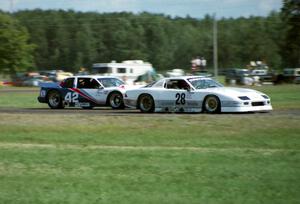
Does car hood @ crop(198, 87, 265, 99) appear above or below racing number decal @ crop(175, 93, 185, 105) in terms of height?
above

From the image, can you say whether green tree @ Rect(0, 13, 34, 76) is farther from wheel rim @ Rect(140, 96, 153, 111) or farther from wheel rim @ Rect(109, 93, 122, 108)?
wheel rim @ Rect(140, 96, 153, 111)

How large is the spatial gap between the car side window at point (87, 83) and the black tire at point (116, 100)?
80cm

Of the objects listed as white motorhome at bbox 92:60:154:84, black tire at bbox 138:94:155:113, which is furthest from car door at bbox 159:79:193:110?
white motorhome at bbox 92:60:154:84

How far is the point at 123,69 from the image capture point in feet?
177

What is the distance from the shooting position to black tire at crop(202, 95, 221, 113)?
18234mm

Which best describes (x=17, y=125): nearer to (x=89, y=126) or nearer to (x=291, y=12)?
(x=89, y=126)

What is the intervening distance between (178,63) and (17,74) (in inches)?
2313

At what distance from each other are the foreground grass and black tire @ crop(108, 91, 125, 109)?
6.19 meters

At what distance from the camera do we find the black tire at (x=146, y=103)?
19906 millimetres

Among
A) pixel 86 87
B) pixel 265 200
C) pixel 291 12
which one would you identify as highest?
pixel 291 12

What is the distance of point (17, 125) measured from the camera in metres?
15.7

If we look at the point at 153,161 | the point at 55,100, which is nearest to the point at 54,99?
the point at 55,100

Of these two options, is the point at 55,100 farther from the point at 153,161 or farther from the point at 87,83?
the point at 153,161

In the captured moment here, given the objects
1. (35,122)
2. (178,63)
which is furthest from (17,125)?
(178,63)
